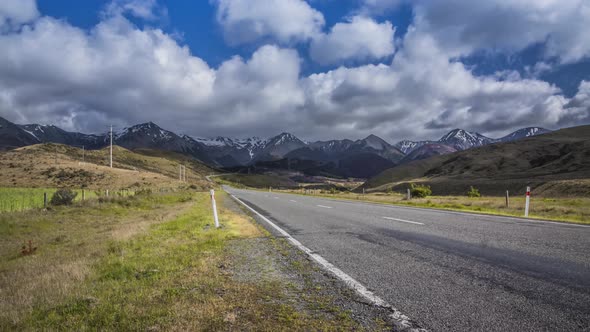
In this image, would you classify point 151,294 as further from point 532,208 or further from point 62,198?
point 62,198

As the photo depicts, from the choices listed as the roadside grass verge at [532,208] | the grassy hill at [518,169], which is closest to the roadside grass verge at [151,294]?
the roadside grass verge at [532,208]

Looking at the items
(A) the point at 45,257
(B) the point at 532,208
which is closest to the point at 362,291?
(A) the point at 45,257

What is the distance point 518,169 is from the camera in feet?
360

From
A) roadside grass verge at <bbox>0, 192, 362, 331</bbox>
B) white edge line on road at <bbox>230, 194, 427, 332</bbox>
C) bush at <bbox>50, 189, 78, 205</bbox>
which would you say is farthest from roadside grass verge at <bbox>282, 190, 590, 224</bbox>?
bush at <bbox>50, 189, 78, 205</bbox>

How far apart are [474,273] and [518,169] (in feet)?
420

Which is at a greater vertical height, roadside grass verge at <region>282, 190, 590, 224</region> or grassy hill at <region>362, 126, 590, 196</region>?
grassy hill at <region>362, 126, 590, 196</region>

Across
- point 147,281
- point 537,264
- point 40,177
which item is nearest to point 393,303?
point 537,264

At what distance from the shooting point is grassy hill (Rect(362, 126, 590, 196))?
64.6 metres

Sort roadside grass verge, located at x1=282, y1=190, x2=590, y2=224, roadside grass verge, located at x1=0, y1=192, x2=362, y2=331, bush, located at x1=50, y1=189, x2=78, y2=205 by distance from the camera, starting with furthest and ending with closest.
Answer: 1. bush, located at x1=50, y1=189, x2=78, y2=205
2. roadside grass verge, located at x1=282, y1=190, x2=590, y2=224
3. roadside grass verge, located at x1=0, y1=192, x2=362, y2=331

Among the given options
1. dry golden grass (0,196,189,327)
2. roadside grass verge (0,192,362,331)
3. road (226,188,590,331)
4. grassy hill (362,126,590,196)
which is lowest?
dry golden grass (0,196,189,327)

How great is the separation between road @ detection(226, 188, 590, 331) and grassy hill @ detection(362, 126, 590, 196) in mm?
50033

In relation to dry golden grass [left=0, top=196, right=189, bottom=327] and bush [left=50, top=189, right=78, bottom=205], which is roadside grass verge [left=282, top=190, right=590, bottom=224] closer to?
dry golden grass [left=0, top=196, right=189, bottom=327]

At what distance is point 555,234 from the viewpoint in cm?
870

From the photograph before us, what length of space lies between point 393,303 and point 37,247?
12541 mm
